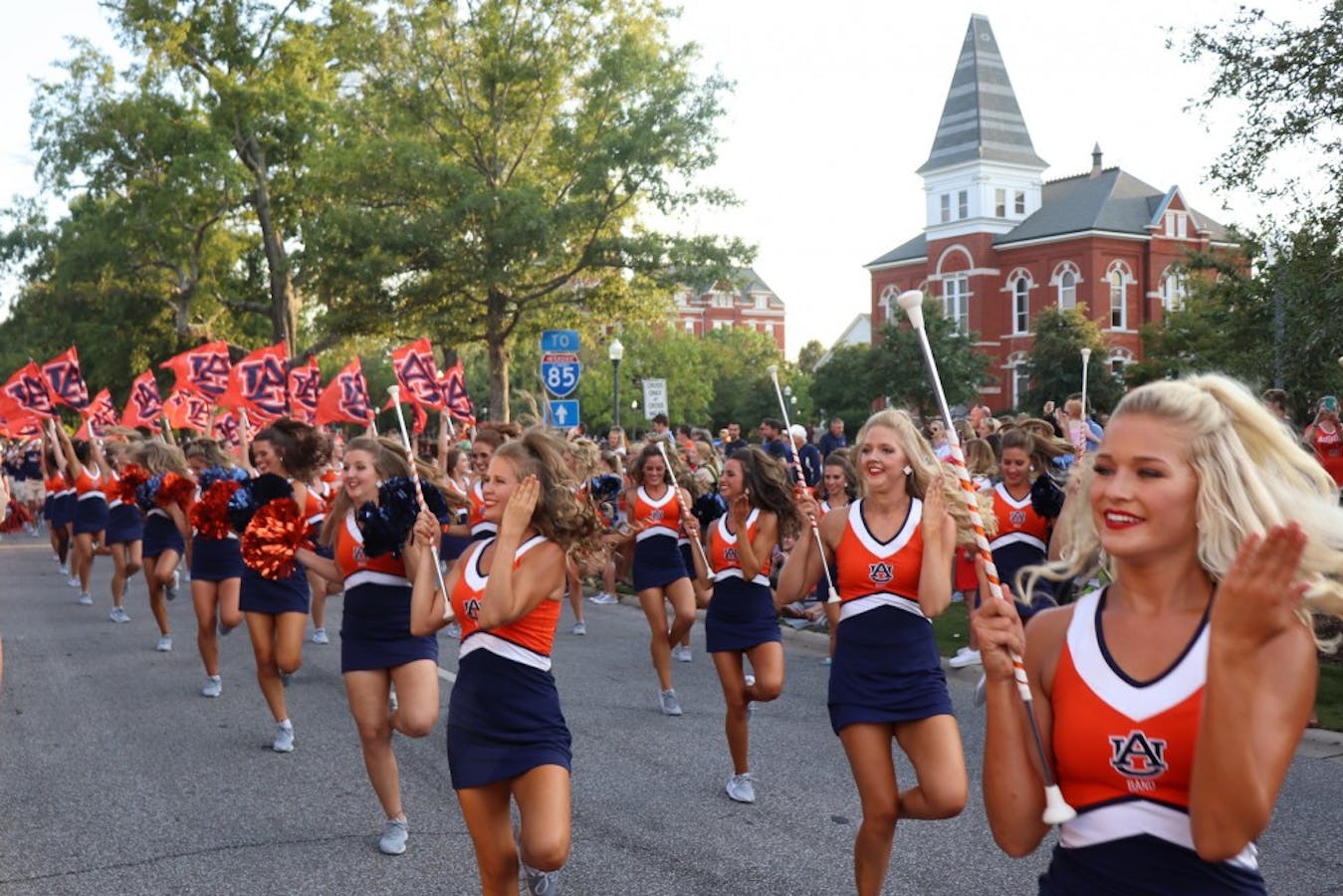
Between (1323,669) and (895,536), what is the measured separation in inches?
258

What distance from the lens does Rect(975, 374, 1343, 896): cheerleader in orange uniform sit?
7.88 ft

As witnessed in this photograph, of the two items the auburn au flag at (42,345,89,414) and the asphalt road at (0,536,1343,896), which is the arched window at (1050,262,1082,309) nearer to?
the auburn au flag at (42,345,89,414)

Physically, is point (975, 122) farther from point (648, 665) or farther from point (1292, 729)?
point (1292, 729)

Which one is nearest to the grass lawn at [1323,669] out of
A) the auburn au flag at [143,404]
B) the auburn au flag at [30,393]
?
the auburn au flag at [30,393]

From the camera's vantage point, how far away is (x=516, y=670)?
4.72m

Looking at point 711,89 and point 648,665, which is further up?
point 711,89

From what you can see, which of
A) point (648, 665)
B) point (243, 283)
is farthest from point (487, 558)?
point (243, 283)

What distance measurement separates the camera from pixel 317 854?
6238mm

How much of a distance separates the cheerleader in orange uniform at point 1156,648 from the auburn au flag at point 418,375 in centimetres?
1311

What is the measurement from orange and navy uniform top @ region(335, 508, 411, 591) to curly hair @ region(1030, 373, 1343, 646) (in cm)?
455

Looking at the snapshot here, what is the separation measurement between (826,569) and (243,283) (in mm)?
36444

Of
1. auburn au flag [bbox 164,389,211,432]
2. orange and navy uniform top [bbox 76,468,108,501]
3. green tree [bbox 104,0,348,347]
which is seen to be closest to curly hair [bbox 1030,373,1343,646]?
orange and navy uniform top [bbox 76,468,108,501]

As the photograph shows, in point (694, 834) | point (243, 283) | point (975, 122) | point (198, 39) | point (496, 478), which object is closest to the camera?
point (496, 478)

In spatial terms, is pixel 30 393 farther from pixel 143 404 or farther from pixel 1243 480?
pixel 1243 480
